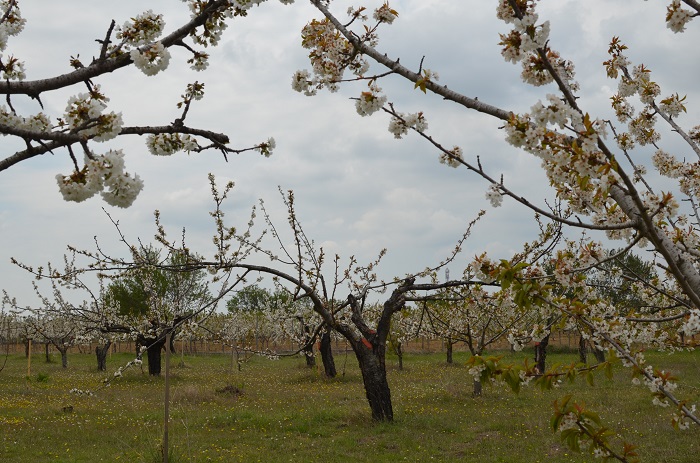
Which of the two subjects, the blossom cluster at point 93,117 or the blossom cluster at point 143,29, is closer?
the blossom cluster at point 93,117

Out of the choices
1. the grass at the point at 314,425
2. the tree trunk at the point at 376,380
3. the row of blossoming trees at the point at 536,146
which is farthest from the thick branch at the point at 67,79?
the tree trunk at the point at 376,380

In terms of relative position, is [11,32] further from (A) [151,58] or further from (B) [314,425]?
(B) [314,425]

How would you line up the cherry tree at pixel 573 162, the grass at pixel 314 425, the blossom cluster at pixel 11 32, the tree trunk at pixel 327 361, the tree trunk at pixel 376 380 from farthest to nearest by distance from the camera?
the tree trunk at pixel 327 361 → the tree trunk at pixel 376 380 → the grass at pixel 314 425 → the blossom cluster at pixel 11 32 → the cherry tree at pixel 573 162

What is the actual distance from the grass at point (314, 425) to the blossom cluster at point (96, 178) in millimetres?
5299

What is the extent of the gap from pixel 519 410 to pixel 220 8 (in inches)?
407

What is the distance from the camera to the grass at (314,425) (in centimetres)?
816

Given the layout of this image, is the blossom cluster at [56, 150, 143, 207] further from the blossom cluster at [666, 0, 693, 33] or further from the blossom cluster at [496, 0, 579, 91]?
the blossom cluster at [666, 0, 693, 33]

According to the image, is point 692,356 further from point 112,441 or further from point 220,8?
point 220,8

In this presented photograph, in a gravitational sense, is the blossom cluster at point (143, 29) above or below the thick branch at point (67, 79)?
above

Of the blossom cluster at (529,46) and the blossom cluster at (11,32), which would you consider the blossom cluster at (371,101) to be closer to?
the blossom cluster at (529,46)

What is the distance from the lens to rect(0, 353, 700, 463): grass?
816cm

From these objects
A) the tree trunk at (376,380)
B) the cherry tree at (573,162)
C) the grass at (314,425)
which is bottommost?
the grass at (314,425)

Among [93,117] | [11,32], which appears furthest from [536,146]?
[11,32]

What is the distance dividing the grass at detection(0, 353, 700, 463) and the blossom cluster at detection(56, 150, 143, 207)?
530 cm
